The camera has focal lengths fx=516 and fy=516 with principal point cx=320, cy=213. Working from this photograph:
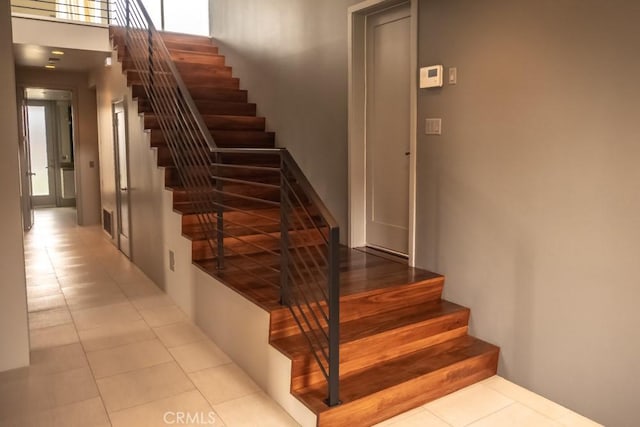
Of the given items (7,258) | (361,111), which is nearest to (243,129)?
(361,111)

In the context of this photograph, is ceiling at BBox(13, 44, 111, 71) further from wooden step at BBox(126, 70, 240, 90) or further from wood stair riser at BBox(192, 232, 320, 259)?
wood stair riser at BBox(192, 232, 320, 259)

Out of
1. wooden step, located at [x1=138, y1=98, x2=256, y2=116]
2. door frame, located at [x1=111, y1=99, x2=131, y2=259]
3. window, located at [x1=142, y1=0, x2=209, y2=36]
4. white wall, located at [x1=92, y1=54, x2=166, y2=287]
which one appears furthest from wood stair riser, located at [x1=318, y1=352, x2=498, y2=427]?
window, located at [x1=142, y1=0, x2=209, y2=36]

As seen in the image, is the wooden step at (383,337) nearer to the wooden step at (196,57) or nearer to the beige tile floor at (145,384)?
the beige tile floor at (145,384)

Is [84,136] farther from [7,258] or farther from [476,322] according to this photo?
[476,322]

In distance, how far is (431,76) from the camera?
3510 millimetres

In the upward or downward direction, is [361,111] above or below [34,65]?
below

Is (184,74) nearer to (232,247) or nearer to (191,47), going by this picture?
(191,47)

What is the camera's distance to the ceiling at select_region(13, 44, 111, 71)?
20.2 feet

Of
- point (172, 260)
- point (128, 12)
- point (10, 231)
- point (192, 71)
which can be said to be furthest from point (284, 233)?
point (128, 12)

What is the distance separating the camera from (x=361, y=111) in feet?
14.4

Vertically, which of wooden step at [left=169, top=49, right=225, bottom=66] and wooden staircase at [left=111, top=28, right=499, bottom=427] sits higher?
wooden step at [left=169, top=49, right=225, bottom=66]

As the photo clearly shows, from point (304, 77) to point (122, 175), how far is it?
2839mm

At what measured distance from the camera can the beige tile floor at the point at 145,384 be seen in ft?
8.86

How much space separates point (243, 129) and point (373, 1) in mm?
2225
